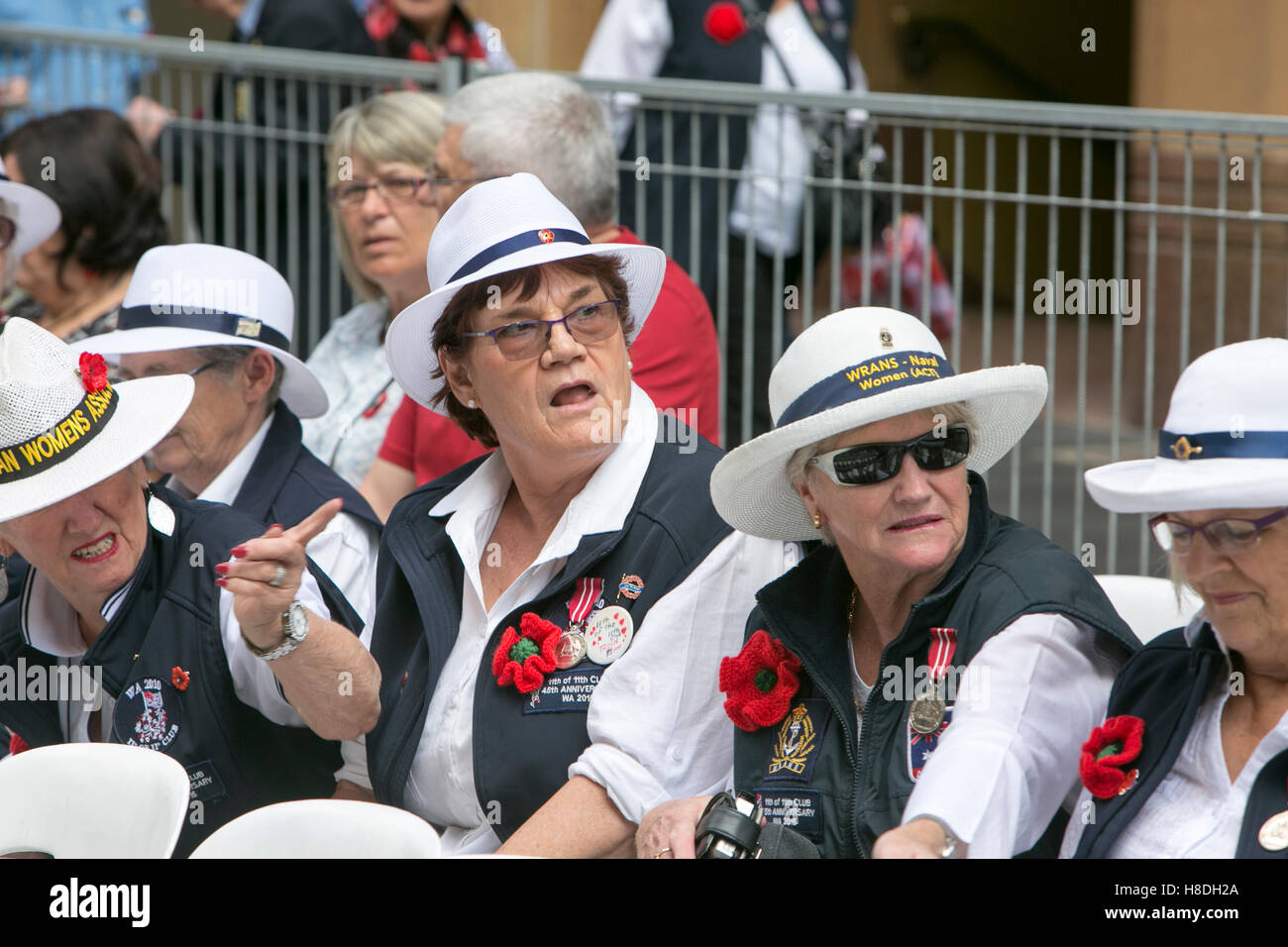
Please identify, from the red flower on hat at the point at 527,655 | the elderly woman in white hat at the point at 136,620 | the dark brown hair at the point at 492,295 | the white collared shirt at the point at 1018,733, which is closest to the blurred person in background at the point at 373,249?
the dark brown hair at the point at 492,295

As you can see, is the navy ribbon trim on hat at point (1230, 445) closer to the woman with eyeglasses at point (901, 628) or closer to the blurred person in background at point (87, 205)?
the woman with eyeglasses at point (901, 628)

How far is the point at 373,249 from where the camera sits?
5039mm

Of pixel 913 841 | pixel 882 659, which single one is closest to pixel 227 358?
pixel 882 659

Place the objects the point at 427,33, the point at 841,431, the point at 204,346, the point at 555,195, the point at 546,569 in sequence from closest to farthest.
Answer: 1. the point at 841,431
2. the point at 546,569
3. the point at 204,346
4. the point at 555,195
5. the point at 427,33

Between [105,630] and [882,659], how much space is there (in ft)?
5.40

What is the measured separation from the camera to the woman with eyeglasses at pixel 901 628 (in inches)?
105

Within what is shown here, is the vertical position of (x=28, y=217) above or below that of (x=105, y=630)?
above

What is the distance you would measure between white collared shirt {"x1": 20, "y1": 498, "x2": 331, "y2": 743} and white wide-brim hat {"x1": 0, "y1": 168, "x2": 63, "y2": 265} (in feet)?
5.56

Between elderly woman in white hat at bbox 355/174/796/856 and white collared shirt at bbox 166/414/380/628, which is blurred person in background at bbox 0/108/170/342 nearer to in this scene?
white collared shirt at bbox 166/414/380/628

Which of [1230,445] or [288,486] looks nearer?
[1230,445]

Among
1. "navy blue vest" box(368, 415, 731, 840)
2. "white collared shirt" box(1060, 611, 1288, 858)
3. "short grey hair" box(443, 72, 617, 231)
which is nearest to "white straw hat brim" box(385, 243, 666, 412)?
"navy blue vest" box(368, 415, 731, 840)

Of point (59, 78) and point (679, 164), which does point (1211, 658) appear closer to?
point (679, 164)

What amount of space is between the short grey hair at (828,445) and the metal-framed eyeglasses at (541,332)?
0.64 meters

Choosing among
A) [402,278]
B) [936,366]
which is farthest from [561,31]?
[936,366]
